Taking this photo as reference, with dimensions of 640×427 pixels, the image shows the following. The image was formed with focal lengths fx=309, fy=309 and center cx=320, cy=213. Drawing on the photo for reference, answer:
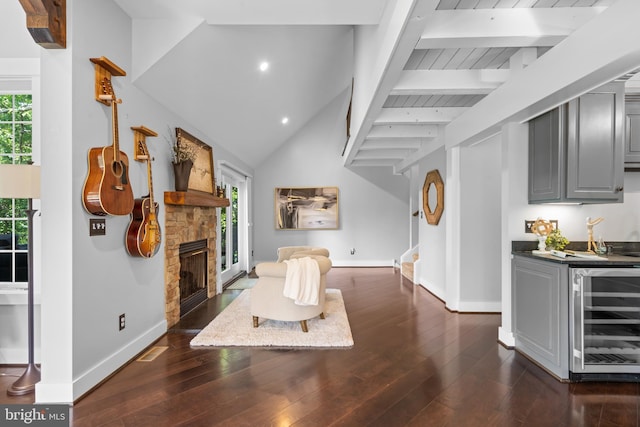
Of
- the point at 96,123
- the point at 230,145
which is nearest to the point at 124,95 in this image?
the point at 96,123

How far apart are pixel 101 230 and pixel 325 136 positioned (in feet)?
18.3

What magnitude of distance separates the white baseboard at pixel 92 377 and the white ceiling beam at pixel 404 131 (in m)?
3.54

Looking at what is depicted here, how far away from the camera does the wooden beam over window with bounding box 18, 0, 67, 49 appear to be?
6.02ft

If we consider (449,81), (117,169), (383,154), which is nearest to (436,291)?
(383,154)

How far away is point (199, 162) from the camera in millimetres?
4055

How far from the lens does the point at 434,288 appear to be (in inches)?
185

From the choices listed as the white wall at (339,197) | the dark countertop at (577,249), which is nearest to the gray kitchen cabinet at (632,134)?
the dark countertop at (577,249)

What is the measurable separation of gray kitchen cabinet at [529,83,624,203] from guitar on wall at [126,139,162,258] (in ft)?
11.1

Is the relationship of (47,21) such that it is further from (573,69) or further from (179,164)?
(573,69)

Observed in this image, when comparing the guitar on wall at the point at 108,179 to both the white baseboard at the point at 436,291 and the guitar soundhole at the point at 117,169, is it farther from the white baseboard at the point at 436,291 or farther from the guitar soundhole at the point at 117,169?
the white baseboard at the point at 436,291

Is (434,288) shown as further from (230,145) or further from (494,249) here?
(230,145)

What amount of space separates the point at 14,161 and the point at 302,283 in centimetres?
261

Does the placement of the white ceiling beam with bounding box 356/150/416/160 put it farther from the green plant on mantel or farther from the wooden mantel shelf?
the green plant on mantel

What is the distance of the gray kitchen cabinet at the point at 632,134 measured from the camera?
277 centimetres
